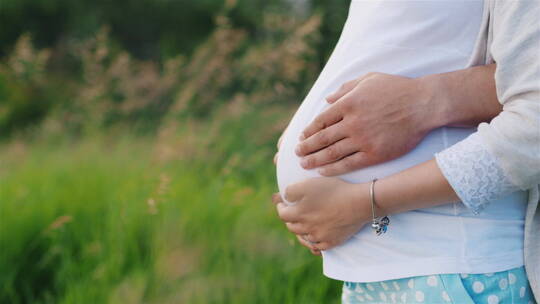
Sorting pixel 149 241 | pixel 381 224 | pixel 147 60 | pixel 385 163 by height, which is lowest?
pixel 149 241

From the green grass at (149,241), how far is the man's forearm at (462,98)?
111 cm

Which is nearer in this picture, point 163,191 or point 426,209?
point 426,209

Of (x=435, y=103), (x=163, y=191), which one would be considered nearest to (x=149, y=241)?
(x=163, y=191)

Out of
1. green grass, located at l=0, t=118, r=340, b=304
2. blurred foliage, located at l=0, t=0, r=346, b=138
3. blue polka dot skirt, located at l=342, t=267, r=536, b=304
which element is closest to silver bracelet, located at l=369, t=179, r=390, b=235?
blue polka dot skirt, located at l=342, t=267, r=536, b=304

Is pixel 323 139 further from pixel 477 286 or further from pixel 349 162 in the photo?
pixel 477 286

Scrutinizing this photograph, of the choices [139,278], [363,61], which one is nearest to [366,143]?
[363,61]

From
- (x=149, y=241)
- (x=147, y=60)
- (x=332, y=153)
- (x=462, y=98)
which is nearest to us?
(x=462, y=98)

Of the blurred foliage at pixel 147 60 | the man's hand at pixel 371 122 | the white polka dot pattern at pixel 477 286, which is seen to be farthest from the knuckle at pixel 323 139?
the blurred foliage at pixel 147 60

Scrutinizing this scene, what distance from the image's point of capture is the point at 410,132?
105 centimetres

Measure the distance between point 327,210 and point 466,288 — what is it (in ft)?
0.97

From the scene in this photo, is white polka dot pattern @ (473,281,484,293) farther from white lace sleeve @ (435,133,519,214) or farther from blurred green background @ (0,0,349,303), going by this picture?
blurred green background @ (0,0,349,303)

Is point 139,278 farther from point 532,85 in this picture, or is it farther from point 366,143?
point 532,85

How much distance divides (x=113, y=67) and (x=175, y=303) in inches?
122

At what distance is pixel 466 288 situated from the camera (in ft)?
3.26
